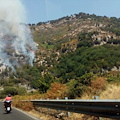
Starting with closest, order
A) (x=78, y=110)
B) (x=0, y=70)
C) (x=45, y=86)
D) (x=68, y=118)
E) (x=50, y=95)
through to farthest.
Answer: (x=78, y=110), (x=68, y=118), (x=50, y=95), (x=45, y=86), (x=0, y=70)

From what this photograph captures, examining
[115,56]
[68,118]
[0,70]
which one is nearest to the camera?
[68,118]

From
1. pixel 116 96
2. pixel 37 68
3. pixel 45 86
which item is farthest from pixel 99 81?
pixel 37 68

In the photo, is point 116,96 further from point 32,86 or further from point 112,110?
point 32,86

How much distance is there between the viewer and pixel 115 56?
160 meters

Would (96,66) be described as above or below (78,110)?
above

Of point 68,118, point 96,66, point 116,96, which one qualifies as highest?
point 96,66

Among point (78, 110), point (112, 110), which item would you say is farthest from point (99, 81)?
point (112, 110)

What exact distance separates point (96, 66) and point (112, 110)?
138250 mm

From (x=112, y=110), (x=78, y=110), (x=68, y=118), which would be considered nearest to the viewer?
(x=112, y=110)

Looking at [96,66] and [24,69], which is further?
[24,69]

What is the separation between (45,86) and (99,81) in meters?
40.2

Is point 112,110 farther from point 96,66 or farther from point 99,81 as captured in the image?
point 96,66

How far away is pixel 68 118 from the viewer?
11383 mm

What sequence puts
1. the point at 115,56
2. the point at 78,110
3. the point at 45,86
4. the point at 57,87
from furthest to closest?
the point at 115,56, the point at 45,86, the point at 57,87, the point at 78,110
